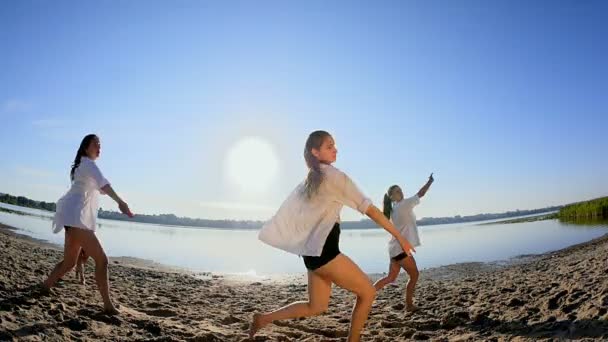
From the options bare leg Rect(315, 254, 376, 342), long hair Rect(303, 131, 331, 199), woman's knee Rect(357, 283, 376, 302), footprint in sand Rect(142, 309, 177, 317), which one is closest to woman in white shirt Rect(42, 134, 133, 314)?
footprint in sand Rect(142, 309, 177, 317)

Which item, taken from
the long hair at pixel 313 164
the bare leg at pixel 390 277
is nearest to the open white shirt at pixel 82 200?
the long hair at pixel 313 164

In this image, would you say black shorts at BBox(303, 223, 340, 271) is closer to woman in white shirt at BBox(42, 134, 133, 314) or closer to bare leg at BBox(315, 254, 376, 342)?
bare leg at BBox(315, 254, 376, 342)

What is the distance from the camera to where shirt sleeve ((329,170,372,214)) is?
12.1ft

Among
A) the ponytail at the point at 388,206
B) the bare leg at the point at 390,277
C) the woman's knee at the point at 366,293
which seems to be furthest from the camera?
the ponytail at the point at 388,206

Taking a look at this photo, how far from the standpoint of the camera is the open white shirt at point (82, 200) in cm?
512

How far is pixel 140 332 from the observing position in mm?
4871

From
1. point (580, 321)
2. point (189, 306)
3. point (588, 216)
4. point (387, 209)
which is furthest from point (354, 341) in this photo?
point (588, 216)

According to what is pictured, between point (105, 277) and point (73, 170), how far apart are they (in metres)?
1.43

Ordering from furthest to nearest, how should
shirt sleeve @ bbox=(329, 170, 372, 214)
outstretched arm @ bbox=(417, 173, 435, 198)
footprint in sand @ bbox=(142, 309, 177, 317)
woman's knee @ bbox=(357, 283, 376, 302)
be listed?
outstretched arm @ bbox=(417, 173, 435, 198) → footprint in sand @ bbox=(142, 309, 177, 317) → woman's knee @ bbox=(357, 283, 376, 302) → shirt sleeve @ bbox=(329, 170, 372, 214)

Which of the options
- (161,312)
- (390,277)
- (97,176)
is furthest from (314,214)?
(161,312)

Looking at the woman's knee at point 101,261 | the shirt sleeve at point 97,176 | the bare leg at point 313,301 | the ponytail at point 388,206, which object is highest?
the shirt sleeve at point 97,176

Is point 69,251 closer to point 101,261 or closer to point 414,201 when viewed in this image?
point 101,261

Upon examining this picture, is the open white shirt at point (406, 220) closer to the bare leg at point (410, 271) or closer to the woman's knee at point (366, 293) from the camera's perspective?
the bare leg at point (410, 271)

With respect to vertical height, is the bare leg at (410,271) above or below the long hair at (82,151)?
below
